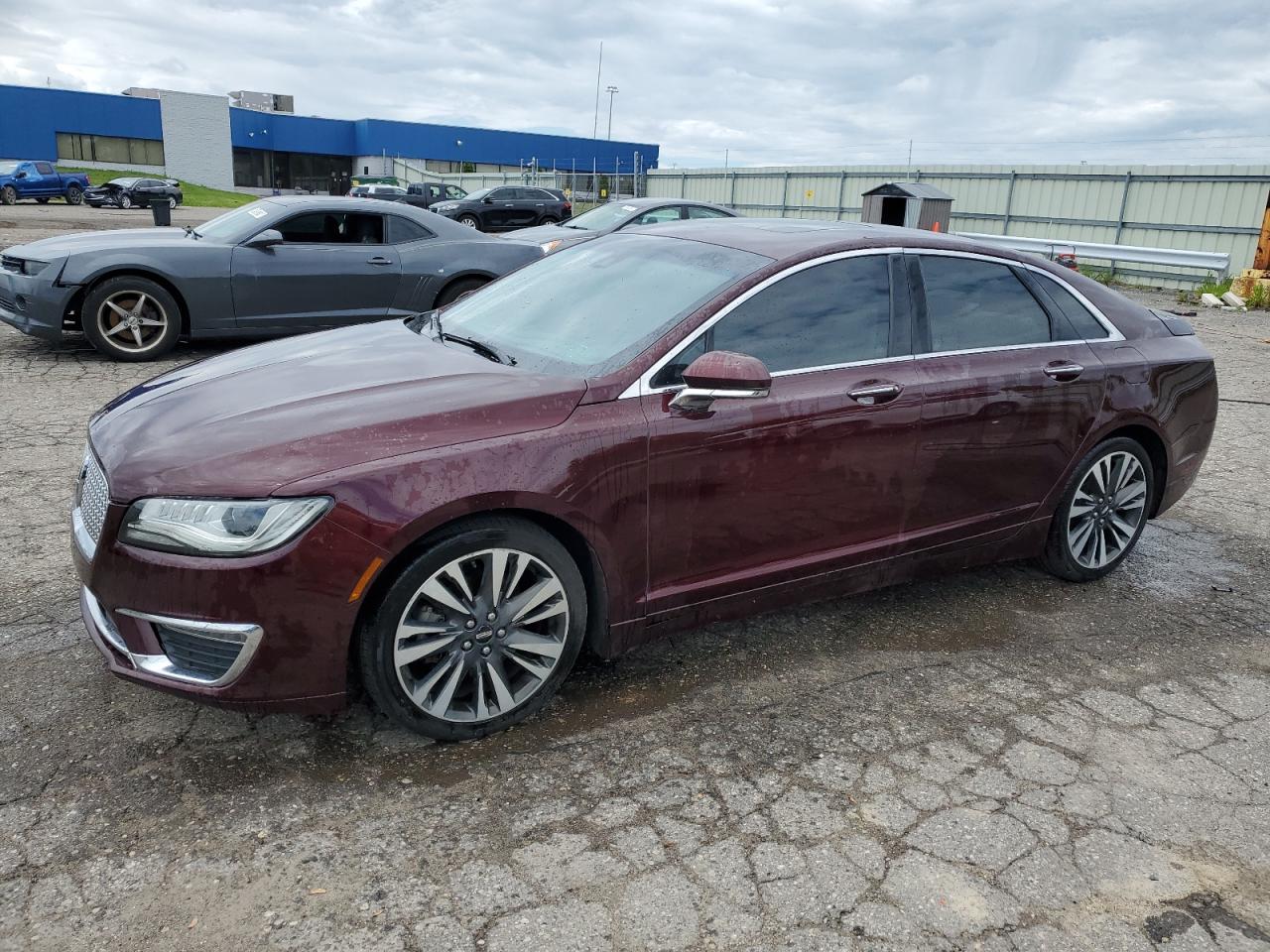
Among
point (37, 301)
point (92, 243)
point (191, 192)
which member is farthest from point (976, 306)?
point (191, 192)

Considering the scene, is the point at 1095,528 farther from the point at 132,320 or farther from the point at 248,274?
the point at 132,320

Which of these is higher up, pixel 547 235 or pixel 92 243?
pixel 547 235

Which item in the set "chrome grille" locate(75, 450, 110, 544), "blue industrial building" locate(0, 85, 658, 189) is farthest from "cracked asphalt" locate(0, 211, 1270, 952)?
"blue industrial building" locate(0, 85, 658, 189)

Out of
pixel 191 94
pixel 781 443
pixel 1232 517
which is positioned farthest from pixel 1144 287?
pixel 191 94

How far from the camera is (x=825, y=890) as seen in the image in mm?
2467

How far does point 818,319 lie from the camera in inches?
140

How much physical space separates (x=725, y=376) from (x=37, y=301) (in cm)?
692

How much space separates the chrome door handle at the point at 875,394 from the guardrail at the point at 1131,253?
14008 mm

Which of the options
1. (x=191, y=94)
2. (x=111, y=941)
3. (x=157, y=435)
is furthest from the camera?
(x=191, y=94)

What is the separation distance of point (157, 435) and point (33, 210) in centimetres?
3395

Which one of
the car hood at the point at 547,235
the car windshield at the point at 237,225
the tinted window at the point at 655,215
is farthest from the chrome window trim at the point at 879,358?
the tinted window at the point at 655,215

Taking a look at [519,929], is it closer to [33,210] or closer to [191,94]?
[33,210]

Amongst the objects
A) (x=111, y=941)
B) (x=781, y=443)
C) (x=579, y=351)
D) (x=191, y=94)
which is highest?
(x=191, y=94)

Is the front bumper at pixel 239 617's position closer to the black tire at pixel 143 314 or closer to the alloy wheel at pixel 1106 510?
the alloy wheel at pixel 1106 510
